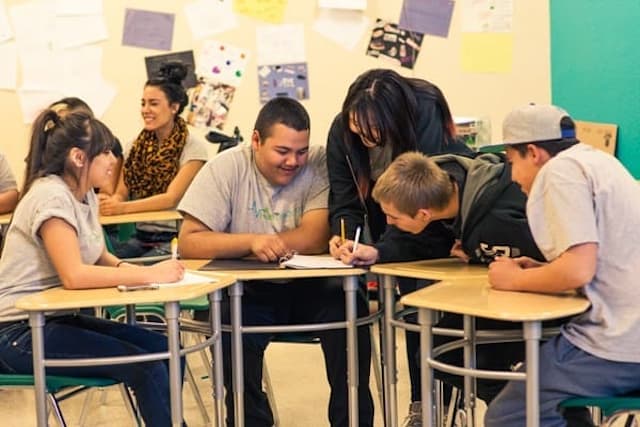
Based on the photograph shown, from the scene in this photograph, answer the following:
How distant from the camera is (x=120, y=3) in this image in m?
5.18

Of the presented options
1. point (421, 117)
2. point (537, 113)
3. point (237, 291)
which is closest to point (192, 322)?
point (237, 291)

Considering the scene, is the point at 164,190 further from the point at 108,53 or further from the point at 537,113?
the point at 537,113

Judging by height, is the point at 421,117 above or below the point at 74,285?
above

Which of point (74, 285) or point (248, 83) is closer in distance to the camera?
point (74, 285)

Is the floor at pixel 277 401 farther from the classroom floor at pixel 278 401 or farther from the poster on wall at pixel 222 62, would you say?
the poster on wall at pixel 222 62

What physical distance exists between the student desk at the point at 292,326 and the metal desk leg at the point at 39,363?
551mm

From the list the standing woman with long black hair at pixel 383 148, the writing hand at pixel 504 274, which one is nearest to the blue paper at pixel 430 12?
the standing woman with long black hair at pixel 383 148

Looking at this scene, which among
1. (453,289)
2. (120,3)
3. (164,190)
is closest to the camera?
(453,289)

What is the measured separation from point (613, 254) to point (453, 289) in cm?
41

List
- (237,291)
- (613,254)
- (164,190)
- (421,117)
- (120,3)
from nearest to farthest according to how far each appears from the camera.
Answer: (613,254), (237,291), (421,117), (164,190), (120,3)

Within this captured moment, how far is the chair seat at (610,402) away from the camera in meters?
2.24

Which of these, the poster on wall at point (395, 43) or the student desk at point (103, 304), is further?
the poster on wall at point (395, 43)

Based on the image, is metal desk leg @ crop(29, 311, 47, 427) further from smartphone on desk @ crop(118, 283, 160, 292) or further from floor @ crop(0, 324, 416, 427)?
floor @ crop(0, 324, 416, 427)

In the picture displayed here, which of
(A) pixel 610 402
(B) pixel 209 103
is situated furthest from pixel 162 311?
(B) pixel 209 103
